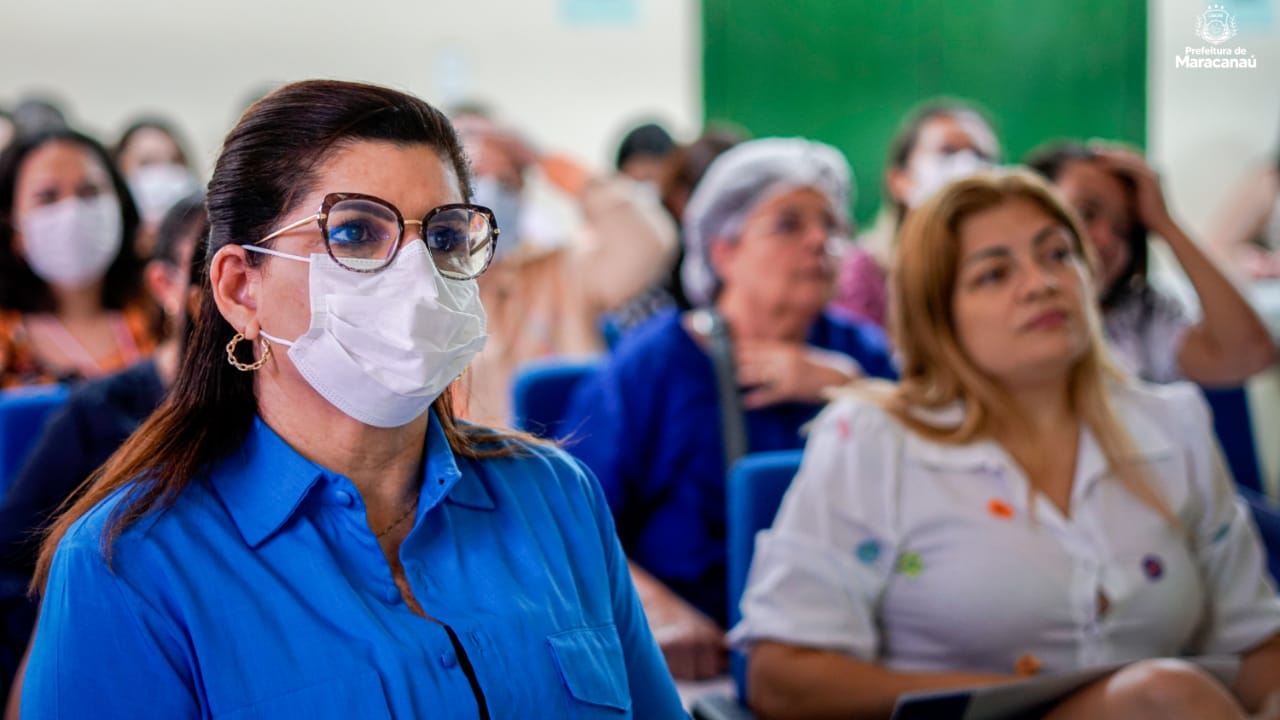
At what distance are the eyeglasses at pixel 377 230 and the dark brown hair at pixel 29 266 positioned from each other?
2.26 metres

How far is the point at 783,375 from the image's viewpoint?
2.62 m

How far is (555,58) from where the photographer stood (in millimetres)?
6234

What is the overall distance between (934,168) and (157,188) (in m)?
2.99

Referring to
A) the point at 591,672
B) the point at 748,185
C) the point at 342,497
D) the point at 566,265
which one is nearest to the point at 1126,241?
the point at 748,185

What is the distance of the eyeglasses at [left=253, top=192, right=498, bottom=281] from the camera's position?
4.14 ft

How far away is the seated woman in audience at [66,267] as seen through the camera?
316cm

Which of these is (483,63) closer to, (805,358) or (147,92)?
(147,92)

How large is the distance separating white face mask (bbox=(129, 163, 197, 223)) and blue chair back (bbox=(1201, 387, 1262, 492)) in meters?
3.67

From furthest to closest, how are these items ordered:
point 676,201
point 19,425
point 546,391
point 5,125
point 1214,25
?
1. point 5,125
2. point 676,201
3. point 546,391
4. point 19,425
5. point 1214,25

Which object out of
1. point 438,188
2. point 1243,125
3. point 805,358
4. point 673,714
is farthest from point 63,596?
point 1243,125

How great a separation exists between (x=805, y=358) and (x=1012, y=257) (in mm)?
628

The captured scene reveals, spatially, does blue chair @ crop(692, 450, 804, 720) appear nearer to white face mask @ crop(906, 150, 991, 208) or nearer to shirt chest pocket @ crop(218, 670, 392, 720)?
shirt chest pocket @ crop(218, 670, 392, 720)

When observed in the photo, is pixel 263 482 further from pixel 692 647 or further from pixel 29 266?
pixel 29 266

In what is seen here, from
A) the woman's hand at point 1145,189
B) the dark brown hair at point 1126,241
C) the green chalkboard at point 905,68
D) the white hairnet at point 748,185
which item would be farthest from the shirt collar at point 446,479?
the green chalkboard at point 905,68
